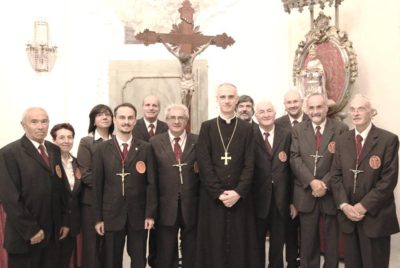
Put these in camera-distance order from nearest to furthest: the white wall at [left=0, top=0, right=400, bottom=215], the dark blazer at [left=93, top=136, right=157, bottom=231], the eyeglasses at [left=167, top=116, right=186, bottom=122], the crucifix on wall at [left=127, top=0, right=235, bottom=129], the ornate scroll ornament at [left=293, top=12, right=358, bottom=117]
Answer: the dark blazer at [left=93, top=136, right=157, bottom=231]
the eyeglasses at [left=167, top=116, right=186, bottom=122]
the crucifix on wall at [left=127, top=0, right=235, bottom=129]
the ornate scroll ornament at [left=293, top=12, right=358, bottom=117]
the white wall at [left=0, top=0, right=400, bottom=215]

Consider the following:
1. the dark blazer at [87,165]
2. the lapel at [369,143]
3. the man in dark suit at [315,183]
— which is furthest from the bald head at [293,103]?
the dark blazer at [87,165]

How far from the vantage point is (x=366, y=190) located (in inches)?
146

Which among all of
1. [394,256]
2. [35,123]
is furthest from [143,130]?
[394,256]

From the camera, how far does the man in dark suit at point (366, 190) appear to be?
364 cm

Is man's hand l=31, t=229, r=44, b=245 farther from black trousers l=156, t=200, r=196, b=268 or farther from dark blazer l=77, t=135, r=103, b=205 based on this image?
black trousers l=156, t=200, r=196, b=268

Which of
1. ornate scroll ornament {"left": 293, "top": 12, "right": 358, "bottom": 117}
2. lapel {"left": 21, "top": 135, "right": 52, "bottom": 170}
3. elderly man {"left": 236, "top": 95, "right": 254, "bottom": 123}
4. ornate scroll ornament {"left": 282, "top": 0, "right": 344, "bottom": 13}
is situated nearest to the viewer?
lapel {"left": 21, "top": 135, "right": 52, "bottom": 170}

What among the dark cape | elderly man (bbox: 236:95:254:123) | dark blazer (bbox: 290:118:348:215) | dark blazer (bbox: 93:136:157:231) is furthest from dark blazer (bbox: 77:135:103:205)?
dark blazer (bbox: 290:118:348:215)

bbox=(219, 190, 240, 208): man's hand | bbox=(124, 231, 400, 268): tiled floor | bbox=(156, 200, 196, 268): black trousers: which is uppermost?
bbox=(219, 190, 240, 208): man's hand

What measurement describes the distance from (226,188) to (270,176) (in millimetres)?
510

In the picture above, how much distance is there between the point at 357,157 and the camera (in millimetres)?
3766

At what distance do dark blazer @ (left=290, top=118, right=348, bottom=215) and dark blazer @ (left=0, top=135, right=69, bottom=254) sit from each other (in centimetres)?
205

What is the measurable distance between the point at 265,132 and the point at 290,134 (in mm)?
234

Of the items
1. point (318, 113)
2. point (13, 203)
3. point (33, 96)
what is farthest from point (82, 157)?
point (33, 96)

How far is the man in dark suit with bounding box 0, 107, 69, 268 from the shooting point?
129 inches
